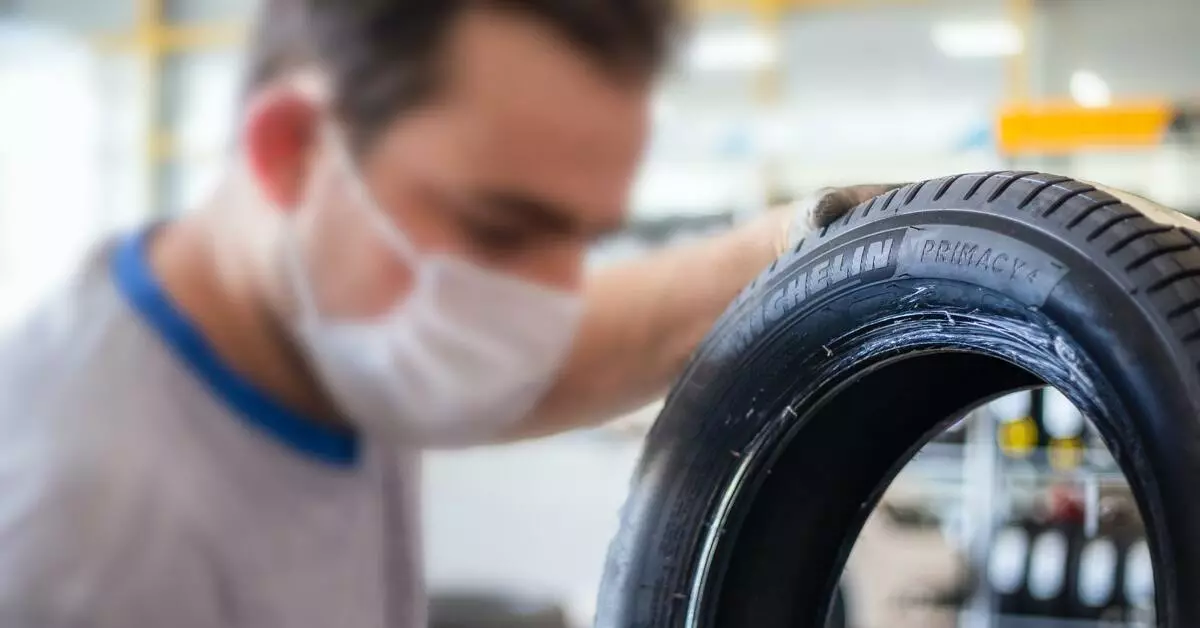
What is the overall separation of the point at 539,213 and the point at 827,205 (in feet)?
1.28

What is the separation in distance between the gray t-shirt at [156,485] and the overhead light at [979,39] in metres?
4.25

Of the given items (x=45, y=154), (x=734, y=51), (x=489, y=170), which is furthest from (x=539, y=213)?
(x=45, y=154)

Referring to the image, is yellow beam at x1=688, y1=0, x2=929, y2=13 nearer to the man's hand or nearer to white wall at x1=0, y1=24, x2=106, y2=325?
white wall at x1=0, y1=24, x2=106, y2=325

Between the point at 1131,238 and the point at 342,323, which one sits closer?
the point at 1131,238

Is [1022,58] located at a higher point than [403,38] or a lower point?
higher

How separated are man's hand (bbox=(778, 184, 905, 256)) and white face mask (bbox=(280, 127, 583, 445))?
1.38 ft

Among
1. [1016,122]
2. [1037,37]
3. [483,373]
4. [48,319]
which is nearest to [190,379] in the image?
[48,319]

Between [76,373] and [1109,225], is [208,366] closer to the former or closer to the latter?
[76,373]

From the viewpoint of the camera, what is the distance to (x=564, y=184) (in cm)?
84

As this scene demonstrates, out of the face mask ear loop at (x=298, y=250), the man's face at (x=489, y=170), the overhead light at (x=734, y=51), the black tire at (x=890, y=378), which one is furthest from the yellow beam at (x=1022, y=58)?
the black tire at (x=890, y=378)

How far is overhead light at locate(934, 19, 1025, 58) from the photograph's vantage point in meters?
4.62

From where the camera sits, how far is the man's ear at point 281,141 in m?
0.85

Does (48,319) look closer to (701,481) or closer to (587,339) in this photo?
(587,339)

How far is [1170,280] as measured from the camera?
33 cm
